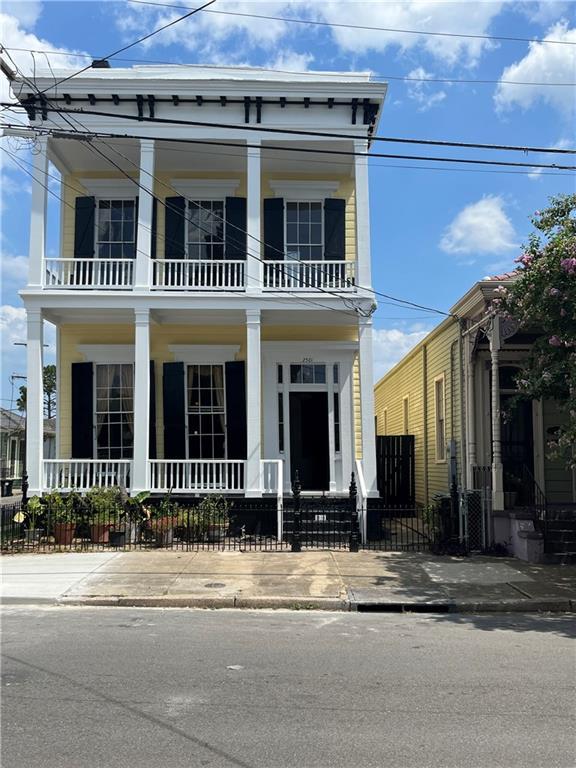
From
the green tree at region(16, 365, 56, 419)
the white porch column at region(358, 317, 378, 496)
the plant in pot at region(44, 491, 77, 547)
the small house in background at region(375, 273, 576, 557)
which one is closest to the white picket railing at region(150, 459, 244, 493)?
the plant in pot at region(44, 491, 77, 547)

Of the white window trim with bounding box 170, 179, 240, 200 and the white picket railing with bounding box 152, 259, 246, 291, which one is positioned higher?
the white window trim with bounding box 170, 179, 240, 200

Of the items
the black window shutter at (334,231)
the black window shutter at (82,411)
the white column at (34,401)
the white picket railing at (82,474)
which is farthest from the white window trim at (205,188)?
the white picket railing at (82,474)

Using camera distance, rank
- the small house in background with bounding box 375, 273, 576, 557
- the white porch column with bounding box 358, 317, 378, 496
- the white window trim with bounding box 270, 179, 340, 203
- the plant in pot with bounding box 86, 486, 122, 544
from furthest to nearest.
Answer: the white window trim with bounding box 270, 179, 340, 203, the white porch column with bounding box 358, 317, 378, 496, the plant in pot with bounding box 86, 486, 122, 544, the small house in background with bounding box 375, 273, 576, 557

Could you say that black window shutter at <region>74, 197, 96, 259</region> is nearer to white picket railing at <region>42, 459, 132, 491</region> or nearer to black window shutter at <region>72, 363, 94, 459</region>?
black window shutter at <region>72, 363, 94, 459</region>

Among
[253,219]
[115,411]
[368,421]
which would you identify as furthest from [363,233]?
[115,411]

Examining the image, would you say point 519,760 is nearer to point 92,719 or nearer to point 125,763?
point 125,763

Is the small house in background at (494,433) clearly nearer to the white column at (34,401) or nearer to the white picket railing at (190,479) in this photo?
the white picket railing at (190,479)

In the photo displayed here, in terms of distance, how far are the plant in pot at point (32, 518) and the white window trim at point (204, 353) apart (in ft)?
15.5

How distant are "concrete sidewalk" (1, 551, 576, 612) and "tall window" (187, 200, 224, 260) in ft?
23.8

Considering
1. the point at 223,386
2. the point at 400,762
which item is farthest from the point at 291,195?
the point at 400,762

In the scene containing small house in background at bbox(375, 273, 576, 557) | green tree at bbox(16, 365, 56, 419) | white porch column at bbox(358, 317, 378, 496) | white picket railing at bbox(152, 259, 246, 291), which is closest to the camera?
small house in background at bbox(375, 273, 576, 557)

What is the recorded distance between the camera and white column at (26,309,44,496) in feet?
46.7

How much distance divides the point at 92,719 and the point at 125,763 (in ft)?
2.62

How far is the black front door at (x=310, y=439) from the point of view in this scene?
53.2 feet
